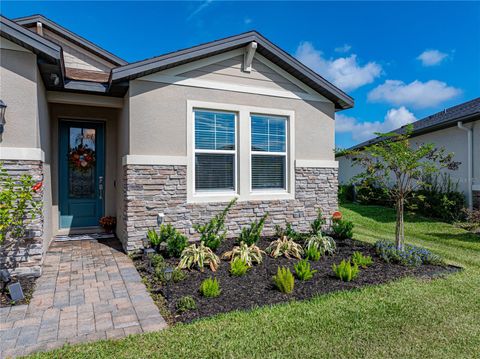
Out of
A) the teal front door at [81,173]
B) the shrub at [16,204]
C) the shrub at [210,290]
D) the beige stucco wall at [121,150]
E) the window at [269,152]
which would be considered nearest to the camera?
the shrub at [210,290]

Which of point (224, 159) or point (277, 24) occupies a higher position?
point (277, 24)

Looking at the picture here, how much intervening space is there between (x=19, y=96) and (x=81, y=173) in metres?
3.14

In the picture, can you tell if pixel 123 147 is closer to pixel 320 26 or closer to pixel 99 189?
pixel 99 189

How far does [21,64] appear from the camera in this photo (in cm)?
484

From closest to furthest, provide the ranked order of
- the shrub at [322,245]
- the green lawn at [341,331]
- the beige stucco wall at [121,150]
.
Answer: the green lawn at [341,331]
the shrub at [322,245]
the beige stucco wall at [121,150]

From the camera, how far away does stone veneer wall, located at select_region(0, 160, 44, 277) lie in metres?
4.76

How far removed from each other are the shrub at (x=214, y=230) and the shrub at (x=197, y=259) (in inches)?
21.7

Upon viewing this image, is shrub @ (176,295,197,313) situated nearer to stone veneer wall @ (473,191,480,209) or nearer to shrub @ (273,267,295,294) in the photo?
shrub @ (273,267,295,294)

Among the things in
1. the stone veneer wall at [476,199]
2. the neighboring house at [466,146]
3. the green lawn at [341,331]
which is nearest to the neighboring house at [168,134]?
the green lawn at [341,331]

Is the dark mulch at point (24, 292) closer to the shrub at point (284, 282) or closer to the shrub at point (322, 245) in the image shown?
the shrub at point (284, 282)

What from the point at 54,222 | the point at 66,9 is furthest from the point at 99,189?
the point at 66,9

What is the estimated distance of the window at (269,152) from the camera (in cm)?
743

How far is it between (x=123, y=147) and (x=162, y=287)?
12.2ft

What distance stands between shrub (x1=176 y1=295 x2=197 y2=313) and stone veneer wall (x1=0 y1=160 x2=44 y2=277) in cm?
275
